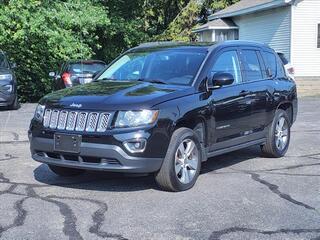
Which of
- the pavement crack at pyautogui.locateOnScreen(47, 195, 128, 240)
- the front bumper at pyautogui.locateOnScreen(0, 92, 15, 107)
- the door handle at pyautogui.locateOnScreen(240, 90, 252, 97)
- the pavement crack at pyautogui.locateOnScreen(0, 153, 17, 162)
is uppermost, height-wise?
the door handle at pyautogui.locateOnScreen(240, 90, 252, 97)

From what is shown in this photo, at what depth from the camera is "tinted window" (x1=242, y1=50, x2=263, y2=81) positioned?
827cm

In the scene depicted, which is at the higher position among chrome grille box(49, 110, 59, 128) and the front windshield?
the front windshield

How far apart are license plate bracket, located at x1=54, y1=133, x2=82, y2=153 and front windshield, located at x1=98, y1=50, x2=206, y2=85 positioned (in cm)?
144

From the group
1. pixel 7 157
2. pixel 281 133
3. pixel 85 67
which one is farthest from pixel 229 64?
pixel 85 67

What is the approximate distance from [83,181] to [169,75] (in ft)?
5.67

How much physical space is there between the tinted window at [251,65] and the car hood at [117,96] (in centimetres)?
156

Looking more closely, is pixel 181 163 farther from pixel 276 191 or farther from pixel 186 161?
pixel 276 191

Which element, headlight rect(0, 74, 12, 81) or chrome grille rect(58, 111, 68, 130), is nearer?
chrome grille rect(58, 111, 68, 130)

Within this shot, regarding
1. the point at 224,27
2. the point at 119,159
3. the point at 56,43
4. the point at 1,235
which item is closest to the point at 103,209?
the point at 119,159

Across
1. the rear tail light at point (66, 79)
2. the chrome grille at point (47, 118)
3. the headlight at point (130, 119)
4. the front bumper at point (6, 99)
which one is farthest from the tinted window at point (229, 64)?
A: the rear tail light at point (66, 79)

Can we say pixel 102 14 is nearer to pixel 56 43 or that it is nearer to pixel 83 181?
pixel 56 43

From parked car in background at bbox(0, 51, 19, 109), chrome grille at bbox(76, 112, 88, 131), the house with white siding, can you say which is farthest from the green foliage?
chrome grille at bbox(76, 112, 88, 131)

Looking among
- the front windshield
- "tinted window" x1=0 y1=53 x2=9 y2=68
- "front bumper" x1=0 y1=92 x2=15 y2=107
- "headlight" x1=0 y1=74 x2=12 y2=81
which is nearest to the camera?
the front windshield

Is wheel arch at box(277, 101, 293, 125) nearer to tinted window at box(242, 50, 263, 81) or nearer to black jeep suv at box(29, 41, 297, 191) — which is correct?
black jeep suv at box(29, 41, 297, 191)
